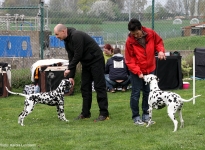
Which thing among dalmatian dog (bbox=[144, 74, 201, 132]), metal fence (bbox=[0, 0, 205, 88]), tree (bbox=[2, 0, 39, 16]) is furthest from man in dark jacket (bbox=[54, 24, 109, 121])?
tree (bbox=[2, 0, 39, 16])

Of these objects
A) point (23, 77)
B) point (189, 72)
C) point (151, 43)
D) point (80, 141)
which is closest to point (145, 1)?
point (189, 72)

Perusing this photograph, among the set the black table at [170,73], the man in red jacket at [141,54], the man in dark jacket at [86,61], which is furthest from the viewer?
Answer: the black table at [170,73]

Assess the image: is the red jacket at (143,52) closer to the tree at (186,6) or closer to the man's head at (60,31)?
the man's head at (60,31)

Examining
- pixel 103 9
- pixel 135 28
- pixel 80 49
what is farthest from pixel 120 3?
pixel 135 28

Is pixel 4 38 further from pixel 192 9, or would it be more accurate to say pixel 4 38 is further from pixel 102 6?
pixel 192 9

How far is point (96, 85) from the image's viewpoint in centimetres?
888

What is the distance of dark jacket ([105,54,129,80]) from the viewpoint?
1277 cm

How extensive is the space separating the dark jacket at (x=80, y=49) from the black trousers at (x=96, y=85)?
0.38 ft

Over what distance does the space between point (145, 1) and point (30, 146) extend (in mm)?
9641

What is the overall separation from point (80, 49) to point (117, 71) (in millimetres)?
4334

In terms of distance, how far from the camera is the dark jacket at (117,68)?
1277 cm

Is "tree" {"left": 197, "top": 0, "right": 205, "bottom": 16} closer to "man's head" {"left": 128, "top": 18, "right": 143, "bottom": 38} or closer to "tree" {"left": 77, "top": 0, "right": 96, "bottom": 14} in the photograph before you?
"tree" {"left": 77, "top": 0, "right": 96, "bottom": 14}

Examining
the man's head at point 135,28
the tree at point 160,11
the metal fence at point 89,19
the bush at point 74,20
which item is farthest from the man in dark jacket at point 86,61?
the tree at point 160,11

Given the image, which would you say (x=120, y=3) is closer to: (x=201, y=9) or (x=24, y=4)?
(x=201, y=9)
